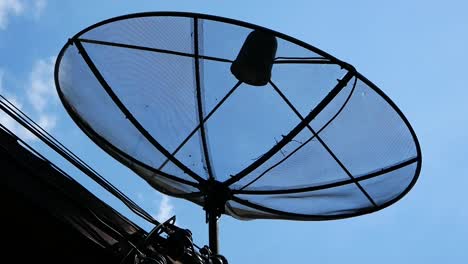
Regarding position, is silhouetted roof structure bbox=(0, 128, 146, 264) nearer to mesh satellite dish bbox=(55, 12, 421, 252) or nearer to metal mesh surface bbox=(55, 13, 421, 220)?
mesh satellite dish bbox=(55, 12, 421, 252)

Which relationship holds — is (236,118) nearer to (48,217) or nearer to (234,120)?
(234,120)

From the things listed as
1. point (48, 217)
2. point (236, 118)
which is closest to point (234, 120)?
point (236, 118)

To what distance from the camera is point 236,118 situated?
6688 mm

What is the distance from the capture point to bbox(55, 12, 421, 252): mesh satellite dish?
610cm

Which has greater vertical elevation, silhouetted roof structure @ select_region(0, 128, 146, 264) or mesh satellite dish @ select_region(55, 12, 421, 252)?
mesh satellite dish @ select_region(55, 12, 421, 252)

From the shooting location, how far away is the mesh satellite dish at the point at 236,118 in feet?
20.0

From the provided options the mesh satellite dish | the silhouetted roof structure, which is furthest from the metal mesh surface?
the silhouetted roof structure

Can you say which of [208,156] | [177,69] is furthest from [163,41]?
[208,156]

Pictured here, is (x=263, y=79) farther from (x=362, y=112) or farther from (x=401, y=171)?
(x=401, y=171)

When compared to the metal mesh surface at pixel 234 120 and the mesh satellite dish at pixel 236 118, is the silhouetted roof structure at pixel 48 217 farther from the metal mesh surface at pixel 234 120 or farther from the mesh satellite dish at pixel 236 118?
the metal mesh surface at pixel 234 120

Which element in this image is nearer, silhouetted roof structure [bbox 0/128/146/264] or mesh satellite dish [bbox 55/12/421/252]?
silhouetted roof structure [bbox 0/128/146/264]

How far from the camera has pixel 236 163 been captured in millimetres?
6547

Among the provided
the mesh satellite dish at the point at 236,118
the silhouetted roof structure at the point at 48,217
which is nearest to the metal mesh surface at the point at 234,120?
the mesh satellite dish at the point at 236,118

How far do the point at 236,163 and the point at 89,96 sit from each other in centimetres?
146
